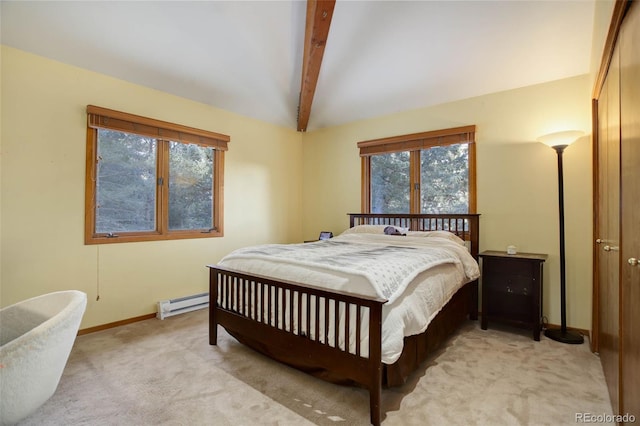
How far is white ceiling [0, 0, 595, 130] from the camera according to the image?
97.8 inches

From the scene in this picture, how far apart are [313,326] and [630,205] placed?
1.72 metres

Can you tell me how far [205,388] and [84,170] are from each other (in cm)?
236

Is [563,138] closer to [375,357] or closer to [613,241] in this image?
[613,241]

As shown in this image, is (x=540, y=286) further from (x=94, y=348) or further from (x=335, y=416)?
(x=94, y=348)

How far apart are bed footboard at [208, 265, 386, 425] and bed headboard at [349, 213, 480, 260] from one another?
225cm

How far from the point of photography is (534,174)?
311 centimetres

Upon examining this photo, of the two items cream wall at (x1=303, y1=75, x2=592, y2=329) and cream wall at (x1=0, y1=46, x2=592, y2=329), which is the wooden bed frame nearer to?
cream wall at (x1=303, y1=75, x2=592, y2=329)

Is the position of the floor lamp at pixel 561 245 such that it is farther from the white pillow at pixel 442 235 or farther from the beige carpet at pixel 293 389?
the white pillow at pixel 442 235

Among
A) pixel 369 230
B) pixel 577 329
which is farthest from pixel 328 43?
pixel 577 329

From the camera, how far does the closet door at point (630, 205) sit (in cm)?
116

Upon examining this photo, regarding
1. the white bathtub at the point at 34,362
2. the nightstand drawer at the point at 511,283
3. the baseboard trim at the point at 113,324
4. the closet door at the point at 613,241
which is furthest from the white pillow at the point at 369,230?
the white bathtub at the point at 34,362

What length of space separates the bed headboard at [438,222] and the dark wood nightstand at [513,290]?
389mm

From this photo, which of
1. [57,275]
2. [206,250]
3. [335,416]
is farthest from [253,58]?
[335,416]

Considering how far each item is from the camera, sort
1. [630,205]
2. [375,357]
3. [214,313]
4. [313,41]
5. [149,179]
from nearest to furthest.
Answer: [630,205] < [375,357] < [214,313] < [313,41] < [149,179]
